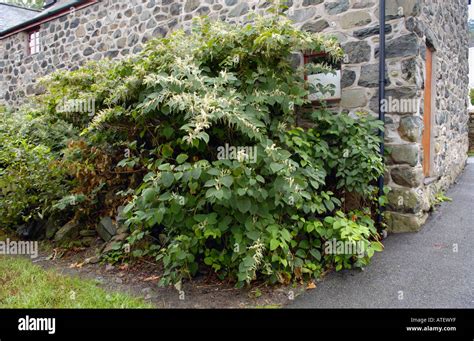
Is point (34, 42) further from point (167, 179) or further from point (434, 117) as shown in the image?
point (434, 117)

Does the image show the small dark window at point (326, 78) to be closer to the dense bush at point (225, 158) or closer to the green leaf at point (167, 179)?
the dense bush at point (225, 158)

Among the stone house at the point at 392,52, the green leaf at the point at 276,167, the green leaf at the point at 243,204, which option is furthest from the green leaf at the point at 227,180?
the stone house at the point at 392,52

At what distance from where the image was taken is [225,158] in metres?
3.50

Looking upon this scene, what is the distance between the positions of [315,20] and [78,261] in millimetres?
4399

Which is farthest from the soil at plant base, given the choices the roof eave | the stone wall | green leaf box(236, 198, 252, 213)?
the roof eave

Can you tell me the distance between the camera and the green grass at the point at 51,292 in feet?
10.3

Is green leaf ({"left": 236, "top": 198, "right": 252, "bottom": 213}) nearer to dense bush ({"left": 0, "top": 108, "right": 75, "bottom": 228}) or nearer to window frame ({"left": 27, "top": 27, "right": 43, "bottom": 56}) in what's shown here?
dense bush ({"left": 0, "top": 108, "right": 75, "bottom": 228})

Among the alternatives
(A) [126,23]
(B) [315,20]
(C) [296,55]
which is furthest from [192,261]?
(A) [126,23]

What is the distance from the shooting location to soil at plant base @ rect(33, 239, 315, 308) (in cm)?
326

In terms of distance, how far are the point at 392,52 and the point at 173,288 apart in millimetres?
3760

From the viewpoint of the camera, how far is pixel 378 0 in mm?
4762

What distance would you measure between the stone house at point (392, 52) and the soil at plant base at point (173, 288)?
2239 mm

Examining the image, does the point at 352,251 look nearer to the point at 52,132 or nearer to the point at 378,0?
the point at 378,0

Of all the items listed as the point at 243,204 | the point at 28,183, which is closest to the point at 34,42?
the point at 28,183
